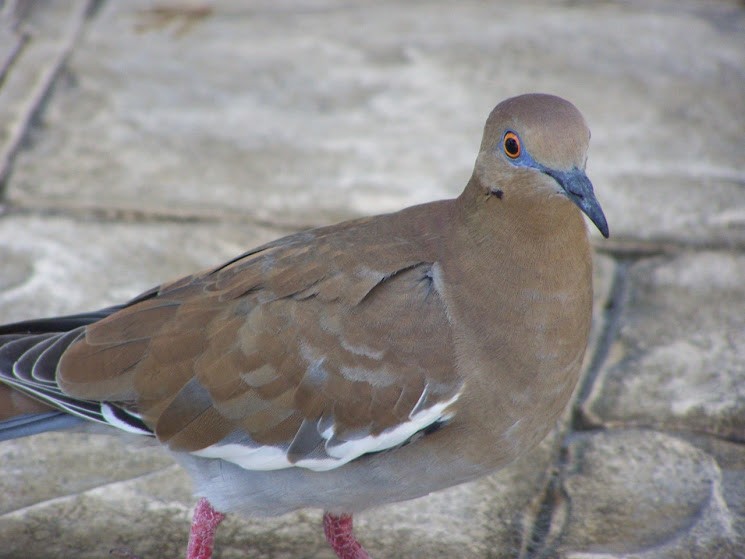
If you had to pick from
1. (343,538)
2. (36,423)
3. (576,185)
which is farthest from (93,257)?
(576,185)

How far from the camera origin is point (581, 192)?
8.40 ft

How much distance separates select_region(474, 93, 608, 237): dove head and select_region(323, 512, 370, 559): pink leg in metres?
1.05

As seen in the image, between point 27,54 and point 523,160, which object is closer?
point 523,160

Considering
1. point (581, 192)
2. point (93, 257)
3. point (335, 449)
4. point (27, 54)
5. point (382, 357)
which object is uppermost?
point (581, 192)

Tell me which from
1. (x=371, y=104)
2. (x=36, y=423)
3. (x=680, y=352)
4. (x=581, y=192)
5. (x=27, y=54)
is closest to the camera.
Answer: (x=581, y=192)

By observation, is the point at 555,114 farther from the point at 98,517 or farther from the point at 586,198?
the point at 98,517

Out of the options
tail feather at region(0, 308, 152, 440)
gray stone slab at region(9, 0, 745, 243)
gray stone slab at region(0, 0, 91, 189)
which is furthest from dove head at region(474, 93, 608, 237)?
gray stone slab at region(0, 0, 91, 189)

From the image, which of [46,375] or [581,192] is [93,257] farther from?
[581,192]

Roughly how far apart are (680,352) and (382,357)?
164 cm

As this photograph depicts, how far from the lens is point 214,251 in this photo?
4371 mm

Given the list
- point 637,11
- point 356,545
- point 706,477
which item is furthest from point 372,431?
point 637,11

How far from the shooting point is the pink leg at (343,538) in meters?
2.92

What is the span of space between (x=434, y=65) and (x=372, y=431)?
377cm

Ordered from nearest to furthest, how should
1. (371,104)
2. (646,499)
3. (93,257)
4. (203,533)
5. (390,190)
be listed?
(203,533)
(646,499)
(93,257)
(390,190)
(371,104)
